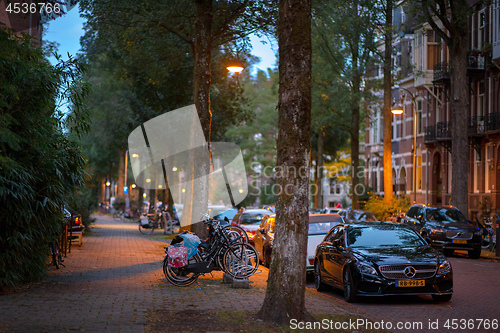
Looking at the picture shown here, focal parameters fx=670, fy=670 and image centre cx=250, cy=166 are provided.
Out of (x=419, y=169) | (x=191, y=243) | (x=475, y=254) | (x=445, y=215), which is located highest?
(x=419, y=169)

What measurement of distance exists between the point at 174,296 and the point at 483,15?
105 ft

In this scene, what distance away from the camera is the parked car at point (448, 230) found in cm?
2428

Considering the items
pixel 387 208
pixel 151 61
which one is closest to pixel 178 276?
pixel 151 61

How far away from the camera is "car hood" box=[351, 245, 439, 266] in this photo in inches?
473

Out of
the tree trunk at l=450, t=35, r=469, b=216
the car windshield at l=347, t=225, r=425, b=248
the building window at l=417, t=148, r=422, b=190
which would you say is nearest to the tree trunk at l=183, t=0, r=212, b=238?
the car windshield at l=347, t=225, r=425, b=248

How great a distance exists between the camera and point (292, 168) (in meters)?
9.27

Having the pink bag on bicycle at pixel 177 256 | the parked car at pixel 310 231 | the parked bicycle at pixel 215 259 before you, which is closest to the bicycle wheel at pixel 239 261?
the parked bicycle at pixel 215 259

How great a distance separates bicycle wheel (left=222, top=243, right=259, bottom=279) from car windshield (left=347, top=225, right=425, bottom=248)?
7.14 feet

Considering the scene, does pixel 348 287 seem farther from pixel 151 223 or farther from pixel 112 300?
pixel 151 223

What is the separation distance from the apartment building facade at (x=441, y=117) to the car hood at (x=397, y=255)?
16266mm

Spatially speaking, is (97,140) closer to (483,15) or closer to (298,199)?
(483,15)

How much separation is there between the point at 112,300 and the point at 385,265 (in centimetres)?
478

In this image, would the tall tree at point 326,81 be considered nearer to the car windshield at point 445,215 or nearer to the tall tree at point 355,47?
the tall tree at point 355,47

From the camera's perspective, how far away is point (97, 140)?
5016 cm
